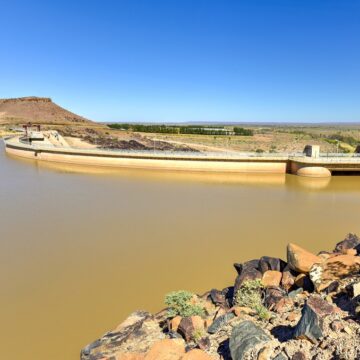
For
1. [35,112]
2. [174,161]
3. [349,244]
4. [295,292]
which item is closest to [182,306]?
[295,292]

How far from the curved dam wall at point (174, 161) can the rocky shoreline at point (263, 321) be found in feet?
72.9

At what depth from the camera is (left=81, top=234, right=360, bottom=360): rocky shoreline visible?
4.57 metres

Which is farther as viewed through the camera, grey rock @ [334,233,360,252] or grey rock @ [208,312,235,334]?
grey rock @ [334,233,360,252]

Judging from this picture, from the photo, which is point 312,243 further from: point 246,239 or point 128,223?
point 128,223

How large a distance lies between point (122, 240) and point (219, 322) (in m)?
7.20

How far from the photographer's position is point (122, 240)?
12445 mm

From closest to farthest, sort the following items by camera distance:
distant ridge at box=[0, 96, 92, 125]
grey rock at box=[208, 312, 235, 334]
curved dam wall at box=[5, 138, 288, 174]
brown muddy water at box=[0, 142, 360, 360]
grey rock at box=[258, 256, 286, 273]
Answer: grey rock at box=[208, 312, 235, 334], brown muddy water at box=[0, 142, 360, 360], grey rock at box=[258, 256, 286, 273], curved dam wall at box=[5, 138, 288, 174], distant ridge at box=[0, 96, 92, 125]

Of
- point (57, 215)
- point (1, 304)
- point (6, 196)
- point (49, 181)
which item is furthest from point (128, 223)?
point (49, 181)

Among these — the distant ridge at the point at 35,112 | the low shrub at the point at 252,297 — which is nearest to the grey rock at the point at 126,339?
the low shrub at the point at 252,297

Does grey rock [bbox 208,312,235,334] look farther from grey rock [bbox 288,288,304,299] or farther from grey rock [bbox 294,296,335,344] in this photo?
grey rock [bbox 294,296,335,344]

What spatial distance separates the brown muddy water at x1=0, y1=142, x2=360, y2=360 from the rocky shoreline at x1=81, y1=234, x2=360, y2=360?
125cm

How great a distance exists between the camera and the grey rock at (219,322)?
19.1ft

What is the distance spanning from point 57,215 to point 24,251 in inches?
189

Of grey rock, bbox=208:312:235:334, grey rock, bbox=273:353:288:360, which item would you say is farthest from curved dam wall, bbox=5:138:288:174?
grey rock, bbox=273:353:288:360
